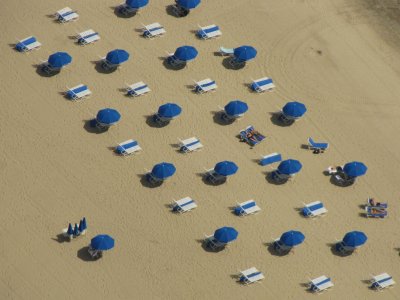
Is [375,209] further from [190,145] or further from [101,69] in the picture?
[101,69]

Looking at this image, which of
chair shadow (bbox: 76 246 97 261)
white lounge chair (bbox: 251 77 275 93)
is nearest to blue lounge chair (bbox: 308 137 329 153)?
white lounge chair (bbox: 251 77 275 93)

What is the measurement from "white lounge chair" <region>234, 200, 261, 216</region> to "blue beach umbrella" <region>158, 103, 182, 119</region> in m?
5.95

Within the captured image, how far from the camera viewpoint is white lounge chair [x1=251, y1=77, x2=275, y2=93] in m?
52.9

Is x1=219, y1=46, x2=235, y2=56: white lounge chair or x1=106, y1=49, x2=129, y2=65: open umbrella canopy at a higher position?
x1=219, y1=46, x2=235, y2=56: white lounge chair

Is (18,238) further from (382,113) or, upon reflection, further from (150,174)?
(382,113)

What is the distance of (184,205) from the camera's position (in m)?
46.8

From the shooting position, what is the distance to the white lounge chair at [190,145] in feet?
162

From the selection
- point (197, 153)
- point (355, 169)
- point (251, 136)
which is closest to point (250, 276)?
point (197, 153)

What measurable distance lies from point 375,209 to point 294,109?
21.5 feet

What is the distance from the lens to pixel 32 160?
158 ft

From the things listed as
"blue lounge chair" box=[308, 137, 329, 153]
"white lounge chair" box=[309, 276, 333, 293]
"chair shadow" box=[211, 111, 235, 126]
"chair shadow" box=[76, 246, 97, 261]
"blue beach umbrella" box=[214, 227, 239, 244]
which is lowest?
"chair shadow" box=[76, 246, 97, 261]

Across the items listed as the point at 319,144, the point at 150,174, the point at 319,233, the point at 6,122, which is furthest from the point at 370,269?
the point at 6,122

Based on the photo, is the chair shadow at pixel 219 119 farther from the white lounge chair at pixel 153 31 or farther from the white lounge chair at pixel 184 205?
the white lounge chair at pixel 153 31

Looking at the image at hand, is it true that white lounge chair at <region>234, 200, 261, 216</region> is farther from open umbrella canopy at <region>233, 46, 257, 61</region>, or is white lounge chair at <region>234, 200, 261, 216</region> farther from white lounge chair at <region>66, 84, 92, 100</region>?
white lounge chair at <region>66, 84, 92, 100</region>
